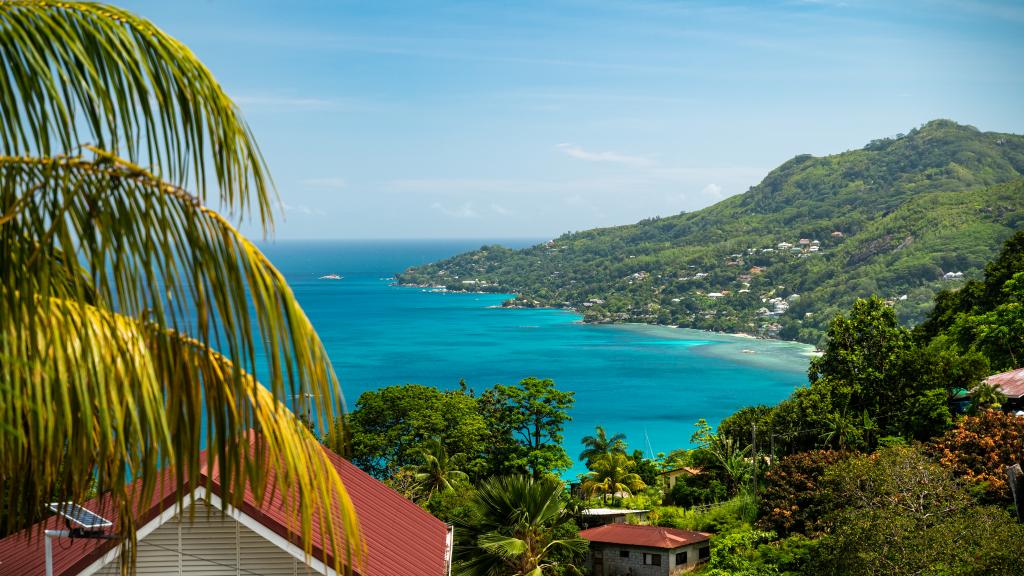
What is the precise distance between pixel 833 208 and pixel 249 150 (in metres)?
196

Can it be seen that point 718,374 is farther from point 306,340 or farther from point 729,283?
point 306,340

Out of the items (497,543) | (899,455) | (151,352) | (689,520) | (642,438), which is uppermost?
(151,352)

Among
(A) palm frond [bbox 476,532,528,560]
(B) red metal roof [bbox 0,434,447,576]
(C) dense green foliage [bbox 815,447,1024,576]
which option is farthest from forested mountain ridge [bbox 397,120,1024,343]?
(B) red metal roof [bbox 0,434,447,576]

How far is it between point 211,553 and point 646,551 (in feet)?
64.8

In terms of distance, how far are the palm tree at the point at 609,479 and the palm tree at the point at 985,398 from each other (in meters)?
15.9

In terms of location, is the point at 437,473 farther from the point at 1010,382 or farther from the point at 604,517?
the point at 1010,382

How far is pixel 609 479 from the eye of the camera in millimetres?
37969

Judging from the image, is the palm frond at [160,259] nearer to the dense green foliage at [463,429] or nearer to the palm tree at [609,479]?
the dense green foliage at [463,429]

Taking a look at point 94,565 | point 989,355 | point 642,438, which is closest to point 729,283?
point 642,438

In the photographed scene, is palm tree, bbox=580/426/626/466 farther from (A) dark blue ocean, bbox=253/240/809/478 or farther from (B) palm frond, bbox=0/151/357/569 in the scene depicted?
(B) palm frond, bbox=0/151/357/569

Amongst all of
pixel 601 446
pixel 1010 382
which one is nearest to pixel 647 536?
pixel 1010 382

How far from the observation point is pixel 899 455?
16688mm

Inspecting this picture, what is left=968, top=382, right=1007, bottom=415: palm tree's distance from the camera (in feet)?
78.0

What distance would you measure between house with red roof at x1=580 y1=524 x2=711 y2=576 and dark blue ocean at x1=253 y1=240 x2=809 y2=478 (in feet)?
141
